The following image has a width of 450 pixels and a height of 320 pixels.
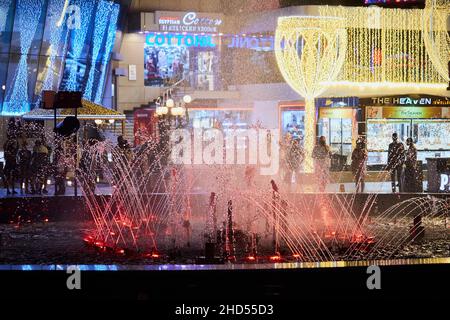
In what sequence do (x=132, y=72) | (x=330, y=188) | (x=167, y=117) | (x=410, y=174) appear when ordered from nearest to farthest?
(x=410, y=174)
(x=330, y=188)
(x=167, y=117)
(x=132, y=72)

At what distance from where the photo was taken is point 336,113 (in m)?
29.5

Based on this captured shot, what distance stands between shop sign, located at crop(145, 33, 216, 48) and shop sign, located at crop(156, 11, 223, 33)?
906mm

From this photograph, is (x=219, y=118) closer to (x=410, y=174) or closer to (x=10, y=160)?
(x=10, y=160)

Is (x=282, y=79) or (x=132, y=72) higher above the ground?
(x=132, y=72)

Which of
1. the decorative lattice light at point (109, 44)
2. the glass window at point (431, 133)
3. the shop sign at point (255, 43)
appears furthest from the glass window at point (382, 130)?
the decorative lattice light at point (109, 44)

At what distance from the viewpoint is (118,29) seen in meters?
41.2

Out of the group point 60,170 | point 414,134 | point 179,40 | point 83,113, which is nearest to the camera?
point 60,170

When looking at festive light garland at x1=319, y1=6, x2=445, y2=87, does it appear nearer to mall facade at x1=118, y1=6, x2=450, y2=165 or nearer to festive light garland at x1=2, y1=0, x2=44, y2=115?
mall facade at x1=118, y1=6, x2=450, y2=165

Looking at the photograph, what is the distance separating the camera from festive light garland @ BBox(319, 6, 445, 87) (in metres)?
31.3

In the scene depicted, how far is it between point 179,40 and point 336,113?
1589 cm

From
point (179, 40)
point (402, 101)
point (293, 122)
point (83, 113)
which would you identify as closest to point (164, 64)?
point (179, 40)

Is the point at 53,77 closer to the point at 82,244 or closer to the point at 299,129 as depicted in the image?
the point at 299,129

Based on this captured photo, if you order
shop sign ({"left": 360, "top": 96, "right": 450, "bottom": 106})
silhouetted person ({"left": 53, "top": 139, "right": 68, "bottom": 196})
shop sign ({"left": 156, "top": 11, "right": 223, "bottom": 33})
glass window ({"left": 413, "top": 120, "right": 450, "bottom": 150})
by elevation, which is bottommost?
silhouetted person ({"left": 53, "top": 139, "right": 68, "bottom": 196})

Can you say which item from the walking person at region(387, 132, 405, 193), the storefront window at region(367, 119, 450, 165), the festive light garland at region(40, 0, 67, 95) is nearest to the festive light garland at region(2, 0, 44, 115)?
the festive light garland at region(40, 0, 67, 95)
